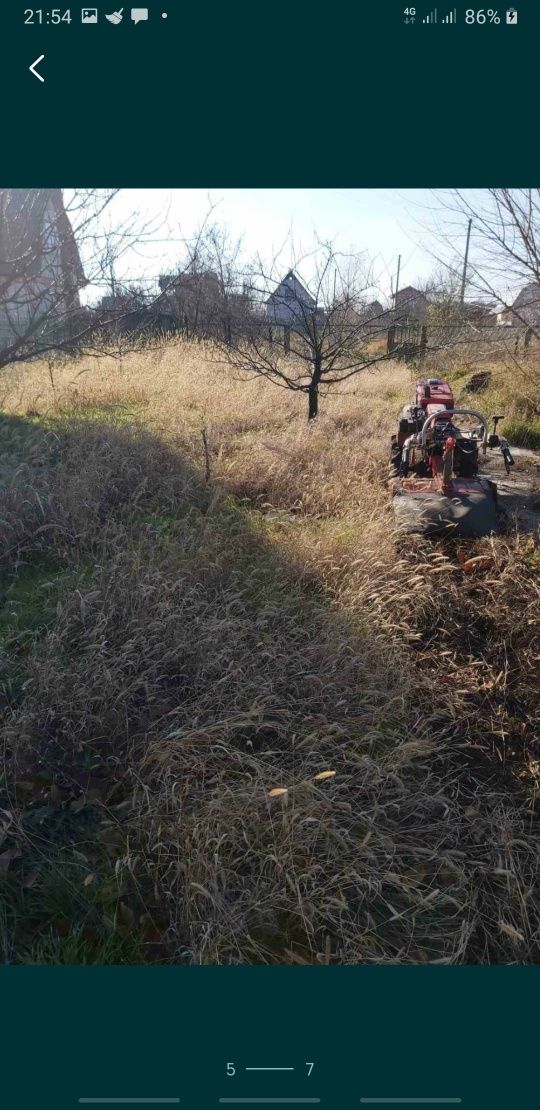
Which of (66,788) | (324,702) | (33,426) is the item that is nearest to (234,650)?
(324,702)

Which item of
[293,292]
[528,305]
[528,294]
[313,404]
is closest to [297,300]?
[293,292]

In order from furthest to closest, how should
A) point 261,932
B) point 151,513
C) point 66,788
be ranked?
point 151,513
point 66,788
point 261,932

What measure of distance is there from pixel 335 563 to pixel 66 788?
6.85 feet

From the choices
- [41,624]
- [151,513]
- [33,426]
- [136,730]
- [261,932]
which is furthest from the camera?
[33,426]

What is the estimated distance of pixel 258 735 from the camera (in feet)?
8.55

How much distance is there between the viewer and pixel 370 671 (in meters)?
2.94

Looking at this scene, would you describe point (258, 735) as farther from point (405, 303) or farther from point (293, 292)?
point (405, 303)

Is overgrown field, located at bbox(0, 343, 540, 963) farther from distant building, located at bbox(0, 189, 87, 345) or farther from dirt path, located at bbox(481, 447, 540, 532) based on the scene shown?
distant building, located at bbox(0, 189, 87, 345)

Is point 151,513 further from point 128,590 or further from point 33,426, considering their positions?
point 33,426

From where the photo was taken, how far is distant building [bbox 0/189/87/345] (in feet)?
10.6

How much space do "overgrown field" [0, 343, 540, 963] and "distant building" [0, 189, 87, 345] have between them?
4.23ft

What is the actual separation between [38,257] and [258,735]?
9.40 ft
